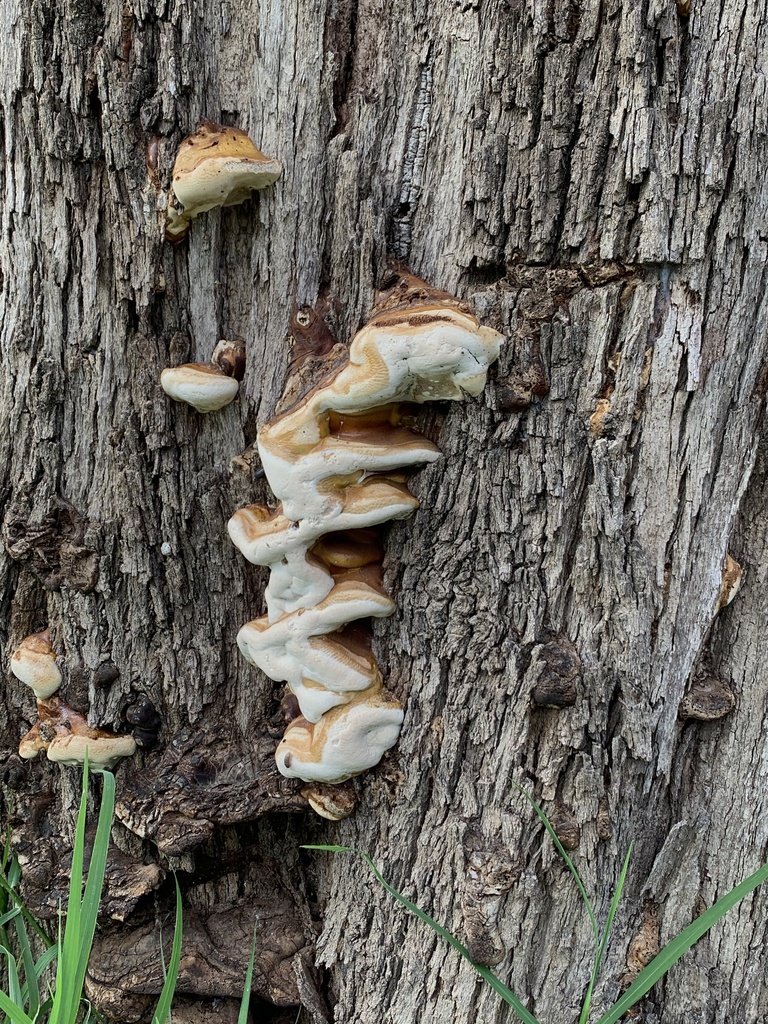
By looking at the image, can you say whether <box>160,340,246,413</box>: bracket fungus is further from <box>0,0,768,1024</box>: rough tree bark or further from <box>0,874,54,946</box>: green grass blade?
<box>0,874,54,946</box>: green grass blade

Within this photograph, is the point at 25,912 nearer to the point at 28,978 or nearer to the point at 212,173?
the point at 28,978

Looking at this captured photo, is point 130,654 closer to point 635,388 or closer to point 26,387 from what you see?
point 26,387

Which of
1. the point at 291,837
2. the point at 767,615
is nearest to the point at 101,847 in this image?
the point at 291,837

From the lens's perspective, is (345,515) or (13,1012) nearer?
(13,1012)

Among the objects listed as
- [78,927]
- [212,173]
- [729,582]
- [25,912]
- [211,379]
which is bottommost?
[25,912]

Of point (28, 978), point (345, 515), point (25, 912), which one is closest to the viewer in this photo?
point (345, 515)

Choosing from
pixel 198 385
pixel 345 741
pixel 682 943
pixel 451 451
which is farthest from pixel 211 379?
pixel 682 943

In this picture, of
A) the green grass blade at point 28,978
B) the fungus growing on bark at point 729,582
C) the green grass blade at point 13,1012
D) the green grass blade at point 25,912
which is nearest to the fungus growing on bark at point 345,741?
the green grass blade at point 13,1012

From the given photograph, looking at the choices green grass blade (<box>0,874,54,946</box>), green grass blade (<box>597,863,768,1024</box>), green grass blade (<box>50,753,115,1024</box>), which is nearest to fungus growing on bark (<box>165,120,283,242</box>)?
green grass blade (<box>50,753,115,1024</box>)
